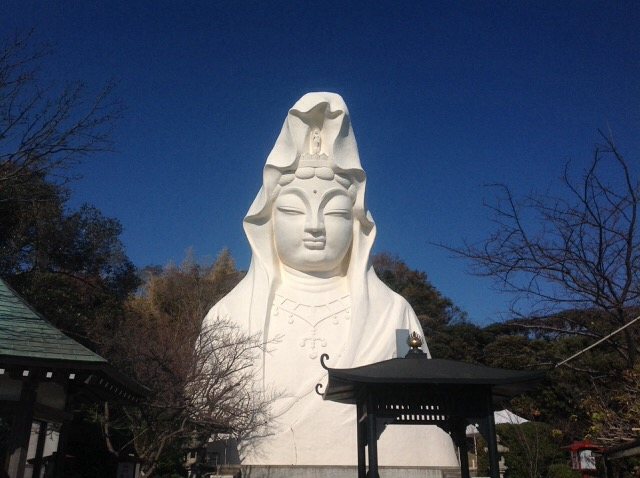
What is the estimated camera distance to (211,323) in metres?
9.25

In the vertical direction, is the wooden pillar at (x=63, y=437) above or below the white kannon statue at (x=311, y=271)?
below

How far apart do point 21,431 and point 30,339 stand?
79 centimetres

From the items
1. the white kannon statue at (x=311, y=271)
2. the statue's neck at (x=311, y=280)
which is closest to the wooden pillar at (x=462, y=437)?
the white kannon statue at (x=311, y=271)

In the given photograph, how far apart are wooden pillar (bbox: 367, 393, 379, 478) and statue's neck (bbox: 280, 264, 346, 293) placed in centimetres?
510

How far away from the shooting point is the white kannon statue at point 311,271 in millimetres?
8789

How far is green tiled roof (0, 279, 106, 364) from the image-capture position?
16.7 ft

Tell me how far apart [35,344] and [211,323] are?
13.3ft

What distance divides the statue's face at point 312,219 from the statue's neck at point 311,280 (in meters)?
0.23

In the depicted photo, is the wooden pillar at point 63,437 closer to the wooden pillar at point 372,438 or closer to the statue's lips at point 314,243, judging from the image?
the wooden pillar at point 372,438

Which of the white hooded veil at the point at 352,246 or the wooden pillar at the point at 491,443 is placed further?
the white hooded veil at the point at 352,246

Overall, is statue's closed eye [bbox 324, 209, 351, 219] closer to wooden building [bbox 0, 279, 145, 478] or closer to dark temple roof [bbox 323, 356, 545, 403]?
wooden building [bbox 0, 279, 145, 478]

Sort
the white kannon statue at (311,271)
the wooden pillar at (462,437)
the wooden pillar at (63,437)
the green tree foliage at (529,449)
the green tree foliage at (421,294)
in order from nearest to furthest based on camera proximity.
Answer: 1. the wooden pillar at (462,437)
2. the wooden pillar at (63,437)
3. the white kannon statue at (311,271)
4. the green tree foliage at (529,449)
5. the green tree foliage at (421,294)

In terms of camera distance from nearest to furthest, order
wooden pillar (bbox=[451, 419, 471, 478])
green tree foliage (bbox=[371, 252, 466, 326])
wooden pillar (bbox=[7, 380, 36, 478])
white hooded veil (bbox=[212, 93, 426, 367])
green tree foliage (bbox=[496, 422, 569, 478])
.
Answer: wooden pillar (bbox=[7, 380, 36, 478])
wooden pillar (bbox=[451, 419, 471, 478])
white hooded veil (bbox=[212, 93, 426, 367])
green tree foliage (bbox=[496, 422, 569, 478])
green tree foliage (bbox=[371, 252, 466, 326])

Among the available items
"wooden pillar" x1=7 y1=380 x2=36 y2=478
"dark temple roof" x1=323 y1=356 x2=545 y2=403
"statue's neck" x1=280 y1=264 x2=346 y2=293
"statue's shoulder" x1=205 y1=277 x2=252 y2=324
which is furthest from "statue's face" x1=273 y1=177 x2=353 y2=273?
"wooden pillar" x1=7 y1=380 x2=36 y2=478
